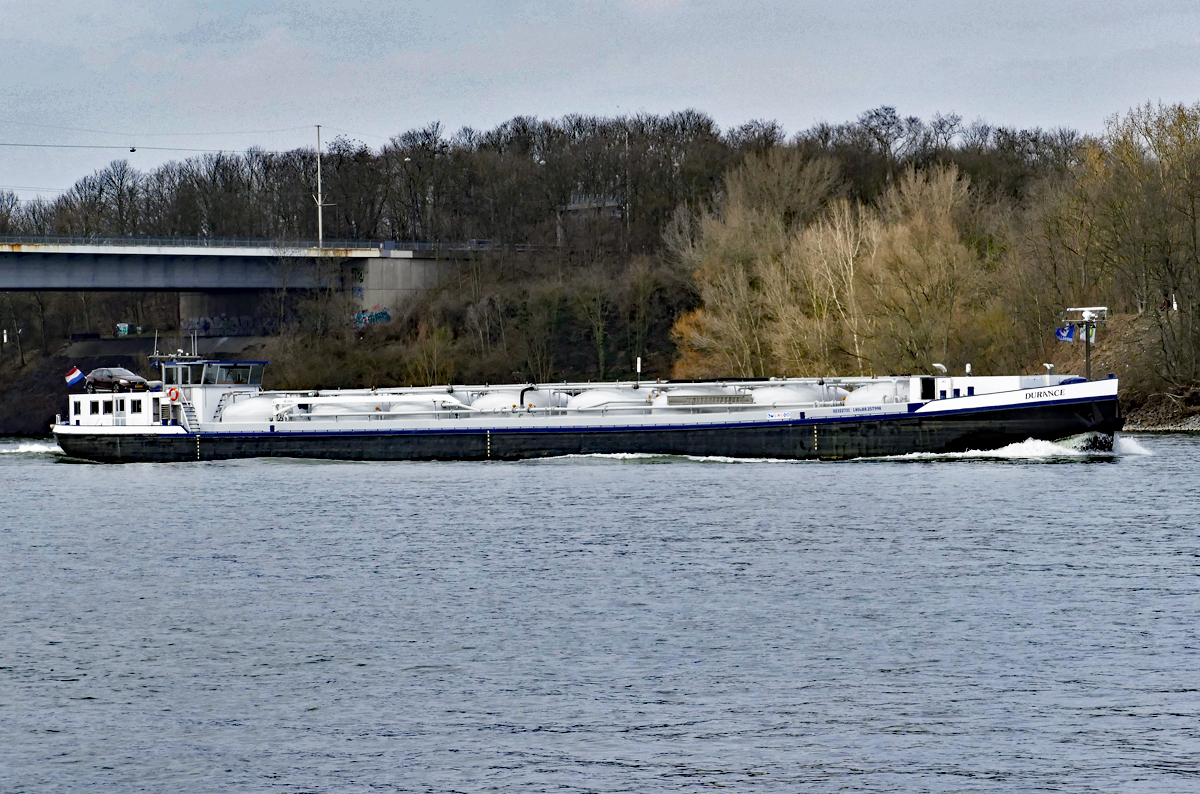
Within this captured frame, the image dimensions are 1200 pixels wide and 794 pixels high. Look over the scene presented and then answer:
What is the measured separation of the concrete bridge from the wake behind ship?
37.1 meters

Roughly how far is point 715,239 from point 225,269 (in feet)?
156

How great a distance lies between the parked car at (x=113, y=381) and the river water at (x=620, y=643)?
39365mm

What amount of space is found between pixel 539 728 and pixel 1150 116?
7259 cm

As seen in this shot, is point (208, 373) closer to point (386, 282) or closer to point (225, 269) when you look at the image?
point (225, 269)

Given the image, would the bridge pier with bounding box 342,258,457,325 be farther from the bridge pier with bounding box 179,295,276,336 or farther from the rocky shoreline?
the rocky shoreline

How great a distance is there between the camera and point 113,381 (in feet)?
332

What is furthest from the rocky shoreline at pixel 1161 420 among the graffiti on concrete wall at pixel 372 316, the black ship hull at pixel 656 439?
the graffiti on concrete wall at pixel 372 316

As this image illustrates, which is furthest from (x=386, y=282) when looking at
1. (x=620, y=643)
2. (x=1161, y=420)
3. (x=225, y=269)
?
(x=620, y=643)

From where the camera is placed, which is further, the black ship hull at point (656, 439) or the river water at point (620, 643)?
the black ship hull at point (656, 439)

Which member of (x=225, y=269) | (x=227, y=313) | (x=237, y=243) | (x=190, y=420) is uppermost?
(x=237, y=243)

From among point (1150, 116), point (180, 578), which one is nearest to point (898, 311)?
point (1150, 116)

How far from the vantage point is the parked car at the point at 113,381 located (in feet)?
311

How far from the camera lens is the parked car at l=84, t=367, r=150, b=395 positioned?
94894mm

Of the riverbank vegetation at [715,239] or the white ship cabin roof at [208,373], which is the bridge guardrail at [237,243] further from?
the white ship cabin roof at [208,373]
